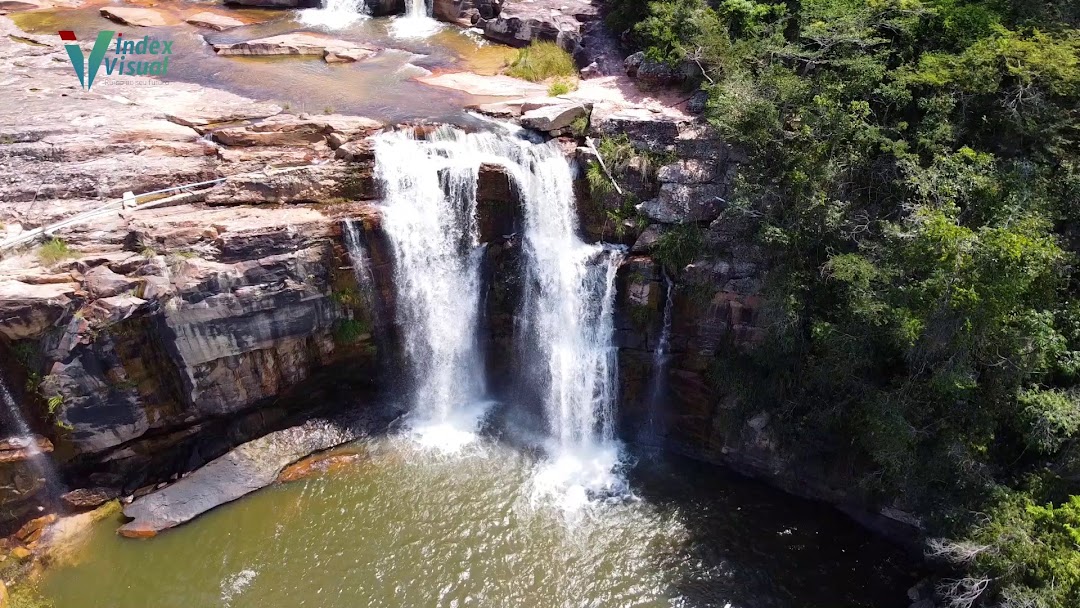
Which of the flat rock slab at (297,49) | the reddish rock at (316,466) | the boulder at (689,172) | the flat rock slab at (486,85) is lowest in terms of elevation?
the reddish rock at (316,466)

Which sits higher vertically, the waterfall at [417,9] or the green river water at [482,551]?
the waterfall at [417,9]

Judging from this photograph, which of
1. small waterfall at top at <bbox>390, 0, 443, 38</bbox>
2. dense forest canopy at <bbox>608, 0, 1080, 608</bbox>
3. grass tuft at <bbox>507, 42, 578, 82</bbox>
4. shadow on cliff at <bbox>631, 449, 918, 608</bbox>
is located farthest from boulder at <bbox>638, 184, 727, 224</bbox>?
small waterfall at top at <bbox>390, 0, 443, 38</bbox>

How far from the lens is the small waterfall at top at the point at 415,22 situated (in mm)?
28531

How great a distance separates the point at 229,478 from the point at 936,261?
55.3 ft

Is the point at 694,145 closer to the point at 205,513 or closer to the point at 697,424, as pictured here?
the point at 697,424

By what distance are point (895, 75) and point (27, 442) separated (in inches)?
861

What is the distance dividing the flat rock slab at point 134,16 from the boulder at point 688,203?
935 inches

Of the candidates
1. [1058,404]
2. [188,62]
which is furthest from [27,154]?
[1058,404]

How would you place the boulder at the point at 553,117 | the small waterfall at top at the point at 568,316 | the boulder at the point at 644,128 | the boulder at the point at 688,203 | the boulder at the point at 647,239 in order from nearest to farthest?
the boulder at the point at 688,203 < the boulder at the point at 647,239 < the small waterfall at top at the point at 568,316 < the boulder at the point at 644,128 < the boulder at the point at 553,117

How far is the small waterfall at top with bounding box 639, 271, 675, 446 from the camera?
1791 cm

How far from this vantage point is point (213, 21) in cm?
2898

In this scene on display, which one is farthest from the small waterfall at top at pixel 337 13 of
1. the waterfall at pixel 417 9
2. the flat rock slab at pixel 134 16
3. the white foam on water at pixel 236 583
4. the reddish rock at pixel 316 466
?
the white foam on water at pixel 236 583

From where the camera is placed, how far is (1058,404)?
1308 cm

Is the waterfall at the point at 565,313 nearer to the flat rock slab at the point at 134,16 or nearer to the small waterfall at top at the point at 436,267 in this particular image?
the small waterfall at top at the point at 436,267
